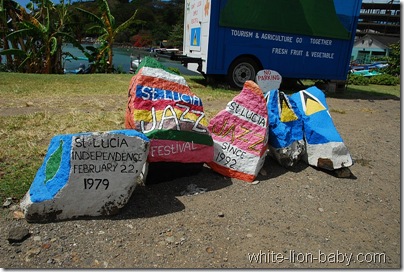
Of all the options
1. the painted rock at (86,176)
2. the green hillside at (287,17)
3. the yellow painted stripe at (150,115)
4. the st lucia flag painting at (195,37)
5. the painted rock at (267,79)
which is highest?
the green hillside at (287,17)

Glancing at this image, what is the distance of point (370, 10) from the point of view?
65375mm

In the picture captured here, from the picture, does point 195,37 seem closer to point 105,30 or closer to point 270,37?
point 270,37

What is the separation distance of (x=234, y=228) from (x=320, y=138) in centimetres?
180

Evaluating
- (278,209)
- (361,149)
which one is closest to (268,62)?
(361,149)

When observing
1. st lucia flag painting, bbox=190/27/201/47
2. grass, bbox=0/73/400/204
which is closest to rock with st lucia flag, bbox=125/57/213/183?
grass, bbox=0/73/400/204

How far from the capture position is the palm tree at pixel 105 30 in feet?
48.4

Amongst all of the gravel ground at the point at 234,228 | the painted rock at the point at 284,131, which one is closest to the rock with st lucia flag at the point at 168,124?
the gravel ground at the point at 234,228

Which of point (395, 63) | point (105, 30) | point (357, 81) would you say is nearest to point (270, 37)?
point (105, 30)

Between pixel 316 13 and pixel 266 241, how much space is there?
9.58m

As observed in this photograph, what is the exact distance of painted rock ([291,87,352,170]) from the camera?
3898mm

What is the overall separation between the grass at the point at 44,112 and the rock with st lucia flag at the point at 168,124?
1195 mm

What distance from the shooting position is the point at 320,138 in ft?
12.9

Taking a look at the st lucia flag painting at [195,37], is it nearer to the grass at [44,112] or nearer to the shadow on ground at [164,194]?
the grass at [44,112]

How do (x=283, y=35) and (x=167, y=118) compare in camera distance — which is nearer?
(x=167, y=118)
